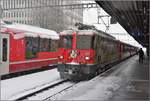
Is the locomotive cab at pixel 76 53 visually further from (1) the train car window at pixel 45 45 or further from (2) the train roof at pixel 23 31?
(1) the train car window at pixel 45 45

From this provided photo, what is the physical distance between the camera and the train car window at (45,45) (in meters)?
22.1

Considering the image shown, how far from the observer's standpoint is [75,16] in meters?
89.7

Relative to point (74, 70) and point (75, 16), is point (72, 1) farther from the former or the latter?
point (74, 70)

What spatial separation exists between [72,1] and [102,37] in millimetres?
64686

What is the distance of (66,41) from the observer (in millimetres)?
18328

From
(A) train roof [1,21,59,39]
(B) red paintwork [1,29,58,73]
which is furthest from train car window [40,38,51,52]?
(B) red paintwork [1,29,58,73]

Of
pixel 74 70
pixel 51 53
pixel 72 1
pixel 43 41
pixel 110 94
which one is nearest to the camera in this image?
pixel 110 94

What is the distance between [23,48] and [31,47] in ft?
4.40

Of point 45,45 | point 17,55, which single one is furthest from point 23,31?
point 45,45

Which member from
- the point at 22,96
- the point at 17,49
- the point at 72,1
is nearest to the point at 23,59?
the point at 17,49

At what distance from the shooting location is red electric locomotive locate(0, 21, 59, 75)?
1686 centimetres

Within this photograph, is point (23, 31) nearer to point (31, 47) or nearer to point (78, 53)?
point (31, 47)

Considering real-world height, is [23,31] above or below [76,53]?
above

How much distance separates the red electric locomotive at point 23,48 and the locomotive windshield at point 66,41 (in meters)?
2.10
